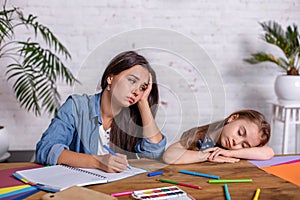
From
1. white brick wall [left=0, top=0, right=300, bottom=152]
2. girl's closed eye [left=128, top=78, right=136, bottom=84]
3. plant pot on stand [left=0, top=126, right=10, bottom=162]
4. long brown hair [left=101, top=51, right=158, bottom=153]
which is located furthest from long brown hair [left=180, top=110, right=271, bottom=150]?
white brick wall [left=0, top=0, right=300, bottom=152]

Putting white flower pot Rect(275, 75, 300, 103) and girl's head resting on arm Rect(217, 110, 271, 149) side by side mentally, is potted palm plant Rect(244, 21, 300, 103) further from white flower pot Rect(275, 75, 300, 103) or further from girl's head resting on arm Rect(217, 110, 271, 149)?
girl's head resting on arm Rect(217, 110, 271, 149)

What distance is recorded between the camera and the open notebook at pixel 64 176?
1.12 m

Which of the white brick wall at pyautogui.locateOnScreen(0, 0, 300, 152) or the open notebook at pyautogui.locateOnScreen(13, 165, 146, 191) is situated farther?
the white brick wall at pyautogui.locateOnScreen(0, 0, 300, 152)

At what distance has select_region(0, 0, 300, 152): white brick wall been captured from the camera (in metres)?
2.82

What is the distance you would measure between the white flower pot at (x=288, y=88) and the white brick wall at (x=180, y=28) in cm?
30

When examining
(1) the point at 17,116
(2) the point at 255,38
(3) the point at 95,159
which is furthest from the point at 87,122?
(2) the point at 255,38

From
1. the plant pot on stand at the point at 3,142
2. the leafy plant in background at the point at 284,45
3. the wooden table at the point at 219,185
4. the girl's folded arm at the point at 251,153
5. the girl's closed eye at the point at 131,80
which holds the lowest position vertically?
the plant pot on stand at the point at 3,142

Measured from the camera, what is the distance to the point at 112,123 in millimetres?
1493

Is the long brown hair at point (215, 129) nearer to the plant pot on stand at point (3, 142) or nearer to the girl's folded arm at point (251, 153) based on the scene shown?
the girl's folded arm at point (251, 153)

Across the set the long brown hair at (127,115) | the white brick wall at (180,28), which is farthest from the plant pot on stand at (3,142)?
the long brown hair at (127,115)

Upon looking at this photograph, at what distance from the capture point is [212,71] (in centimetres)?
137

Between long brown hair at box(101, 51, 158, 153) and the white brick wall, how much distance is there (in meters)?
1.47

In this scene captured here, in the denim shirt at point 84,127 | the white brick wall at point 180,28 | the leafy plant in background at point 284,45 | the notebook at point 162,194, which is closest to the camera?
the notebook at point 162,194

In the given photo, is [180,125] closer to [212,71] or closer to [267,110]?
[212,71]
